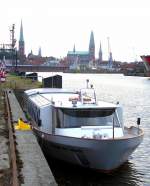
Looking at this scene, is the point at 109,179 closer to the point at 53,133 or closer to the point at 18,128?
the point at 53,133

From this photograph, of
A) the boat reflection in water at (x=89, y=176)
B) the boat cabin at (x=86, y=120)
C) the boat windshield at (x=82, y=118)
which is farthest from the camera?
the boat windshield at (x=82, y=118)

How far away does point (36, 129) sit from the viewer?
22.6 m

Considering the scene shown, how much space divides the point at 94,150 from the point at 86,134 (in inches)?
50.1

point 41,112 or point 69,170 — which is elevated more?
point 41,112

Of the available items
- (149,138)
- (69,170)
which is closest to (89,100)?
(69,170)

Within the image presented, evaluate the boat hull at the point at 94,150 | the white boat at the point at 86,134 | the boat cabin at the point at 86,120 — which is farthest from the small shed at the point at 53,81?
the boat hull at the point at 94,150

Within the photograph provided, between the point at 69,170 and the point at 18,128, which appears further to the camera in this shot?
the point at 18,128

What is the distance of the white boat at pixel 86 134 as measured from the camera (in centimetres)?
1822

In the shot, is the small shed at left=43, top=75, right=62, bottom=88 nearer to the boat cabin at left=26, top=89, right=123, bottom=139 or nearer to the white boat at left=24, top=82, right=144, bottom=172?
the white boat at left=24, top=82, right=144, bottom=172

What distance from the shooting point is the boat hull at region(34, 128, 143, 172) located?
18031 millimetres

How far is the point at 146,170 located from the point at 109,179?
120 inches

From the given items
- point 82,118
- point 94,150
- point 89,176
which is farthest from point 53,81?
point 94,150

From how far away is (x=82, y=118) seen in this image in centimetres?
1981

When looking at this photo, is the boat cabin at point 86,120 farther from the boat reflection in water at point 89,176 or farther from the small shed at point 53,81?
the small shed at point 53,81
